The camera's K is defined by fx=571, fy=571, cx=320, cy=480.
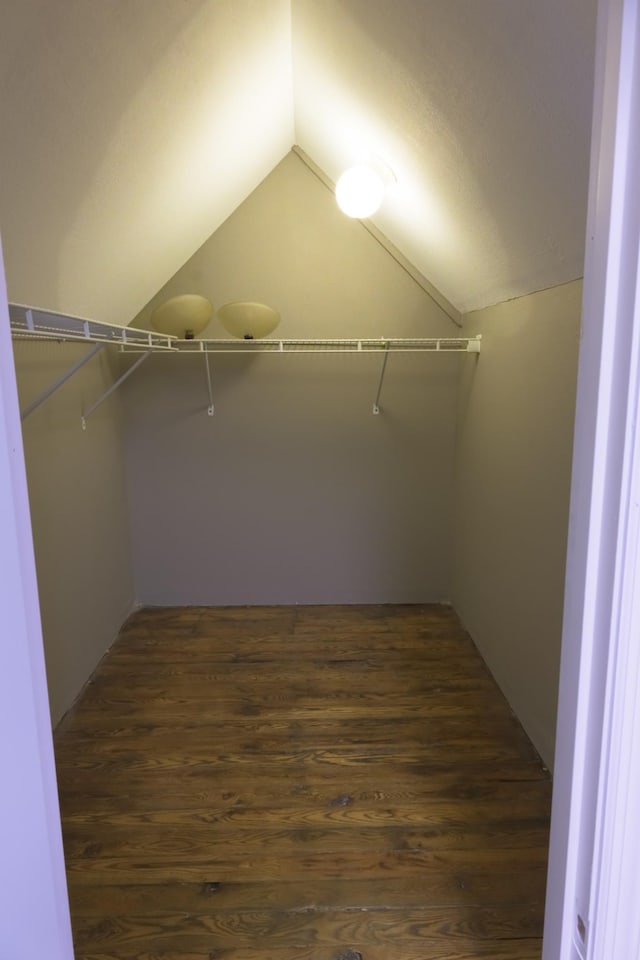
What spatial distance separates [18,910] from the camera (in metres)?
0.63

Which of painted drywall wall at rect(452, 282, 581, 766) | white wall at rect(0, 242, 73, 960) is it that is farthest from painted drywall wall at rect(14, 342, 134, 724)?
painted drywall wall at rect(452, 282, 581, 766)

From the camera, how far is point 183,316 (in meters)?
2.31

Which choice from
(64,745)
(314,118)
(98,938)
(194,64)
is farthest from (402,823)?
(314,118)

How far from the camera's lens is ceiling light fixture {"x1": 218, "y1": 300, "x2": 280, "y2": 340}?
2338 mm

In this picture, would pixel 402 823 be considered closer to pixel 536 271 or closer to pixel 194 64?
pixel 536 271

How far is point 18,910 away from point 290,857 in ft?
3.46

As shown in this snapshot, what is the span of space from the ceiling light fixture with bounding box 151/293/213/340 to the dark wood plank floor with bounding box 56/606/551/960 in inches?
55.7

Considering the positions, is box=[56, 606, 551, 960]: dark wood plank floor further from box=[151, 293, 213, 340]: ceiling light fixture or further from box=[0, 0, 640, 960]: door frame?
box=[151, 293, 213, 340]: ceiling light fixture

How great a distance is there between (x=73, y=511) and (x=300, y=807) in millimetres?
A: 1351

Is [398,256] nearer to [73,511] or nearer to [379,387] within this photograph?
[379,387]

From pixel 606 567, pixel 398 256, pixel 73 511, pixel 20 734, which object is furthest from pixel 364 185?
pixel 20 734

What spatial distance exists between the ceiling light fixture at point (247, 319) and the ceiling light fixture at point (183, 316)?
0.08 metres

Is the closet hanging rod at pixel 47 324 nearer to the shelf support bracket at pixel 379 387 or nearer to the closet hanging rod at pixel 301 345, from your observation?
the closet hanging rod at pixel 301 345

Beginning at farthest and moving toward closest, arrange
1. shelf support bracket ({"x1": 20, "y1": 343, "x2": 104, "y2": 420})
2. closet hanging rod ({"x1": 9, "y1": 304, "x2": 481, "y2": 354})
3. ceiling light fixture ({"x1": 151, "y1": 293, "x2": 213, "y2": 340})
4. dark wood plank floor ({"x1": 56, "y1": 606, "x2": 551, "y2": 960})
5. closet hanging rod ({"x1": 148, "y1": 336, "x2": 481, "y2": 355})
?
closet hanging rod ({"x1": 148, "y1": 336, "x2": 481, "y2": 355})
closet hanging rod ({"x1": 9, "y1": 304, "x2": 481, "y2": 354})
ceiling light fixture ({"x1": 151, "y1": 293, "x2": 213, "y2": 340})
shelf support bracket ({"x1": 20, "y1": 343, "x2": 104, "y2": 420})
dark wood plank floor ({"x1": 56, "y1": 606, "x2": 551, "y2": 960})
